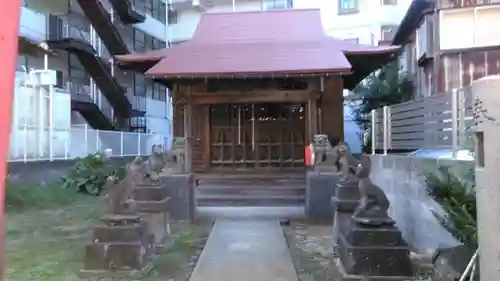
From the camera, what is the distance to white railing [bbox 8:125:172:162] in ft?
41.5

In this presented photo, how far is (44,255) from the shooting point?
6.97 m

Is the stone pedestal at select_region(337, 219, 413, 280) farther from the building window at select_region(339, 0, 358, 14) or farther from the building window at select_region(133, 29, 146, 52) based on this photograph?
the building window at select_region(133, 29, 146, 52)

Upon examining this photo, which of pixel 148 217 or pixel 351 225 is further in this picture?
pixel 148 217

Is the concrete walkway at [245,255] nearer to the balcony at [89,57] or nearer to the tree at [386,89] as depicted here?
the tree at [386,89]

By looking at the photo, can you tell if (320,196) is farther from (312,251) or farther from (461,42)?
(461,42)

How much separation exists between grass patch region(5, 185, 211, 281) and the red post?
2.87 m

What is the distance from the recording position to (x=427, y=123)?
300 inches

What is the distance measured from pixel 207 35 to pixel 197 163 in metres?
3.57

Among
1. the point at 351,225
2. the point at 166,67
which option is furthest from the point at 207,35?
the point at 351,225

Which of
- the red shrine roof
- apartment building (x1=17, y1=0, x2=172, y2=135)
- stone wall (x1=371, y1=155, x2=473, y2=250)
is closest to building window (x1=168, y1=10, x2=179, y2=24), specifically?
apartment building (x1=17, y1=0, x2=172, y2=135)

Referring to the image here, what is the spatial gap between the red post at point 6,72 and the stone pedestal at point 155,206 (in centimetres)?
688

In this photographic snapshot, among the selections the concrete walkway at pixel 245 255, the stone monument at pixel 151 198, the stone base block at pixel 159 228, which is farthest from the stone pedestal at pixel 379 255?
the stone monument at pixel 151 198

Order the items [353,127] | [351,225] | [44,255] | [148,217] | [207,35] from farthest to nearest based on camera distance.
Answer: [353,127] < [207,35] < [148,217] < [44,255] < [351,225]

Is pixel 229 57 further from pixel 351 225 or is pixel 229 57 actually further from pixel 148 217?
pixel 351 225
